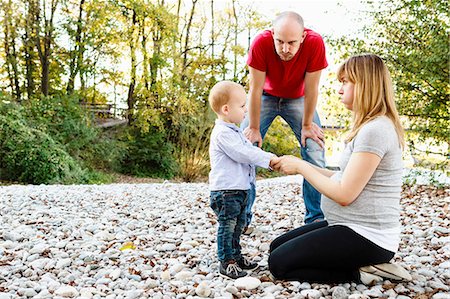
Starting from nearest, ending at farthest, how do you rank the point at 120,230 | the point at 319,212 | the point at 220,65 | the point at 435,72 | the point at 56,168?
1. the point at 319,212
2. the point at 120,230
3. the point at 435,72
4. the point at 56,168
5. the point at 220,65

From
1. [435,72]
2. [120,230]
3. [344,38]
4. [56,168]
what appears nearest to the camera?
[120,230]

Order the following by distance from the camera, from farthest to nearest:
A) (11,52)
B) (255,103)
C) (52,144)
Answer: (11,52)
(52,144)
(255,103)

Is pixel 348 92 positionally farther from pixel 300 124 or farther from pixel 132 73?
pixel 132 73

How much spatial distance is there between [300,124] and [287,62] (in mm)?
548

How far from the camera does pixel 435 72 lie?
22.5 feet

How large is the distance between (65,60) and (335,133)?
1143cm

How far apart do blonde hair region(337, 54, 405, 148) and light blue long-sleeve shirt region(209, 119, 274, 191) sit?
534 millimetres

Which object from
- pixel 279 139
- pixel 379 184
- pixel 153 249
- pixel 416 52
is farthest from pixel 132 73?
pixel 379 184

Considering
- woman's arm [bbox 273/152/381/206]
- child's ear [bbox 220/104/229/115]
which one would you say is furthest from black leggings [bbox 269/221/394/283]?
child's ear [bbox 220/104/229/115]

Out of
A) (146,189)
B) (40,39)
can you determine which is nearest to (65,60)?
(40,39)

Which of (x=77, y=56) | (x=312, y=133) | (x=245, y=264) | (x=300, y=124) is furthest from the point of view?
(x=77, y=56)

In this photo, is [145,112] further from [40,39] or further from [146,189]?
[146,189]

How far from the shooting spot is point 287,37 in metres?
3.40

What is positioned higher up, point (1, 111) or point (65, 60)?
point (65, 60)
